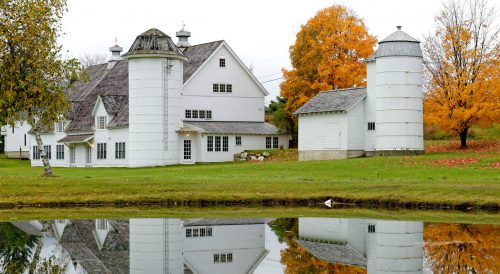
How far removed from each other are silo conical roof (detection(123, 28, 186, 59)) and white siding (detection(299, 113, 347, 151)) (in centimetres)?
1097

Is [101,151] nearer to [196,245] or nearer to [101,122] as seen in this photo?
[101,122]

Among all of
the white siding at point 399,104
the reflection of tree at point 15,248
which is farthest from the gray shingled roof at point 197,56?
the reflection of tree at point 15,248

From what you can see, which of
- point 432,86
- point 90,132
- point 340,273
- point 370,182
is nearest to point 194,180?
point 370,182

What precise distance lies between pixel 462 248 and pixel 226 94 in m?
48.0

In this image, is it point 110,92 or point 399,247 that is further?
point 110,92

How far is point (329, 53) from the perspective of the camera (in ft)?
215

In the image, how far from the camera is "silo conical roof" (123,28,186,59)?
5653cm

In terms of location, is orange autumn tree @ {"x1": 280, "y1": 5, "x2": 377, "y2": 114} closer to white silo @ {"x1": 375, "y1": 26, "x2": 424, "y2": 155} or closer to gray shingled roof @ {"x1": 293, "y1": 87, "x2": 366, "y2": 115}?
gray shingled roof @ {"x1": 293, "y1": 87, "x2": 366, "y2": 115}

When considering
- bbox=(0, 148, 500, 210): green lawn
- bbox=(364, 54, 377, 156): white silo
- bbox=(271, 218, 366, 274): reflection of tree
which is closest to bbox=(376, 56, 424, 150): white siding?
bbox=(364, 54, 377, 156): white silo

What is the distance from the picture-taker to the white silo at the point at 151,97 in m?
56.8

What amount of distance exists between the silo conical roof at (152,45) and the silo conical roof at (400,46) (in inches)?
617

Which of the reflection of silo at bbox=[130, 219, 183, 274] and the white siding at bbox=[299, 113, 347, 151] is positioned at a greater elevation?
the white siding at bbox=[299, 113, 347, 151]

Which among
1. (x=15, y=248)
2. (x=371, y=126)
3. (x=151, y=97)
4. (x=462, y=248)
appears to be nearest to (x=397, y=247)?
(x=462, y=248)

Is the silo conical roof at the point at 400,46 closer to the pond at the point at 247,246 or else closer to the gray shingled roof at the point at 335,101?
the gray shingled roof at the point at 335,101
